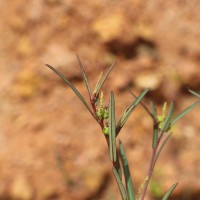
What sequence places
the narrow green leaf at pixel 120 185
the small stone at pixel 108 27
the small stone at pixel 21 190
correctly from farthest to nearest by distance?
the small stone at pixel 108 27
the small stone at pixel 21 190
the narrow green leaf at pixel 120 185

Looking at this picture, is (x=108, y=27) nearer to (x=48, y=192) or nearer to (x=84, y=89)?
(x=84, y=89)

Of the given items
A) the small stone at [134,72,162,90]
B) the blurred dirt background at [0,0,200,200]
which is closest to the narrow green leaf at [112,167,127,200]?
the blurred dirt background at [0,0,200,200]

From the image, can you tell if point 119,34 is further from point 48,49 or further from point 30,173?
point 30,173

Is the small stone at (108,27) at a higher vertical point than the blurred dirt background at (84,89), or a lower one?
higher

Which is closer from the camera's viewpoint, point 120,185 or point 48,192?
point 120,185

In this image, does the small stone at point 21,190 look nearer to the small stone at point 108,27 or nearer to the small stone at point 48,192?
the small stone at point 48,192

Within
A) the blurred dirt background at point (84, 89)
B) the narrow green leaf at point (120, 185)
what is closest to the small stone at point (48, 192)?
the blurred dirt background at point (84, 89)

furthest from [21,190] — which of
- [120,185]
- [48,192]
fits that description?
[120,185]

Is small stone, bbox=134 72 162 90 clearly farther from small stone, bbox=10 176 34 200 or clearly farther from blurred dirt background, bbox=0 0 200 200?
small stone, bbox=10 176 34 200
